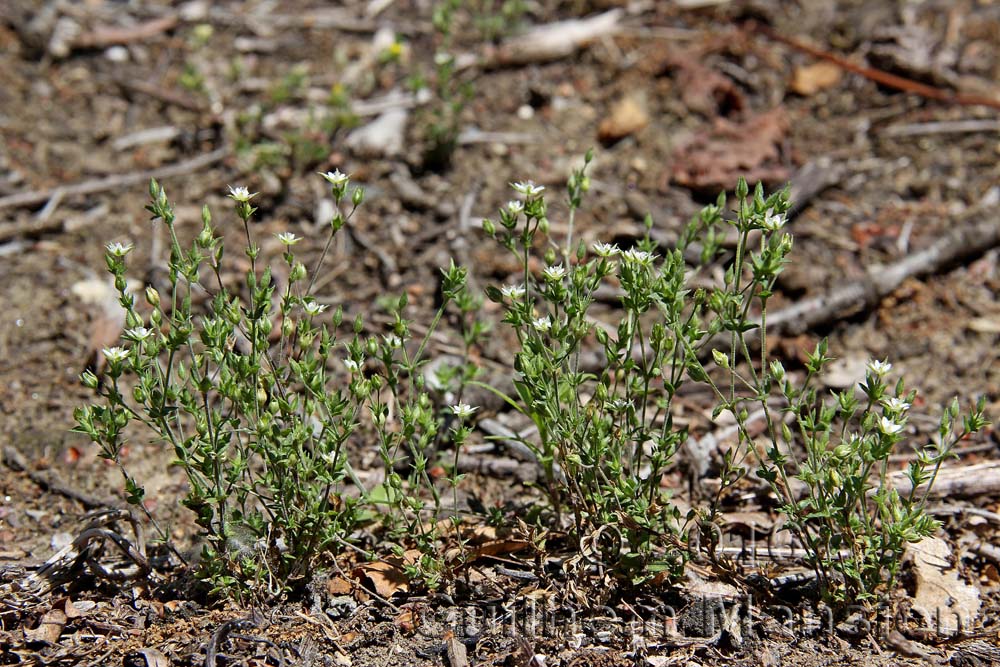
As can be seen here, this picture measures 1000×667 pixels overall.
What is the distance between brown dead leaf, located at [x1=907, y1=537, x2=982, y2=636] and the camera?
119 inches

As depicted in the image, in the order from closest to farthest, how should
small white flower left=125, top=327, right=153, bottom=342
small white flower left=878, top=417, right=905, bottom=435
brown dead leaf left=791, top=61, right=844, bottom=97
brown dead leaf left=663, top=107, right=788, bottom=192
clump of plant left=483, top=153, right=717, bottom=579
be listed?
1. small white flower left=878, top=417, right=905, bottom=435
2. small white flower left=125, top=327, right=153, bottom=342
3. clump of plant left=483, top=153, right=717, bottom=579
4. brown dead leaf left=663, top=107, right=788, bottom=192
5. brown dead leaf left=791, top=61, right=844, bottom=97

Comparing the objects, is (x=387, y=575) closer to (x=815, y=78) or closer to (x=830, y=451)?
(x=830, y=451)

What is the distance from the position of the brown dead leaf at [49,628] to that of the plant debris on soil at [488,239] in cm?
1

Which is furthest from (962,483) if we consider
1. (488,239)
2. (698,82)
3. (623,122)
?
(698,82)

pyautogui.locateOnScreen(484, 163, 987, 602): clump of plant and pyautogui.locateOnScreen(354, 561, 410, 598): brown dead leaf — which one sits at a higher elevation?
Answer: pyautogui.locateOnScreen(484, 163, 987, 602): clump of plant

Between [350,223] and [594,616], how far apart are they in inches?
110

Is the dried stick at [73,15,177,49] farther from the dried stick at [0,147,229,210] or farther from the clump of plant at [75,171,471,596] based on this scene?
the clump of plant at [75,171,471,596]

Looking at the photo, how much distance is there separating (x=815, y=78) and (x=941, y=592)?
Result: 353 centimetres

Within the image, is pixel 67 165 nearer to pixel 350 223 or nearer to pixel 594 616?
pixel 350 223

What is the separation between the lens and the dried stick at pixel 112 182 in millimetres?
Answer: 5086

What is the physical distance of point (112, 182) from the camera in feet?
17.1

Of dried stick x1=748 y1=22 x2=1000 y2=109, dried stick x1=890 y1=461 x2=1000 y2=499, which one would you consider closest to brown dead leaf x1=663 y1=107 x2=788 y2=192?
dried stick x1=748 y1=22 x2=1000 y2=109

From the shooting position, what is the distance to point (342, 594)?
10.5 ft

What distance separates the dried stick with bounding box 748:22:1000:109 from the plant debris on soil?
0.08 feet
